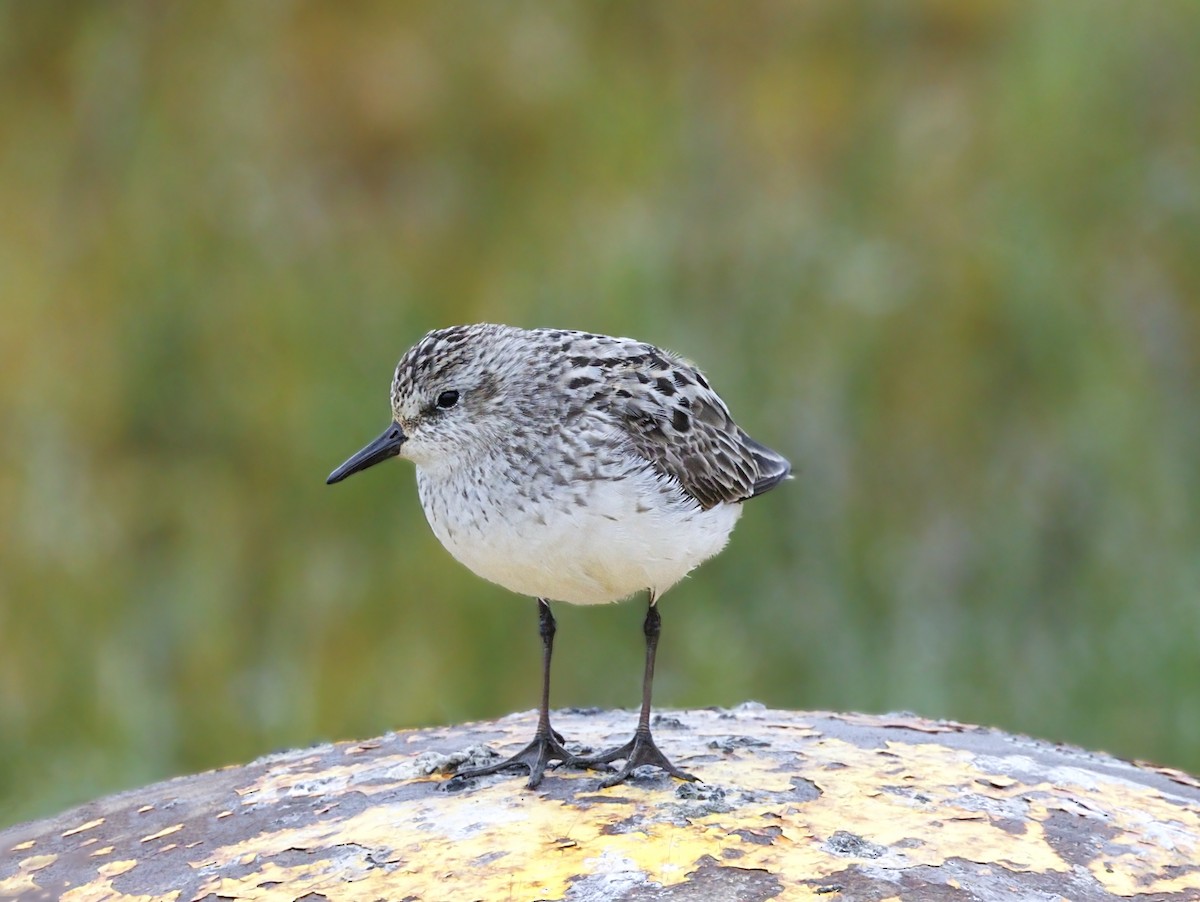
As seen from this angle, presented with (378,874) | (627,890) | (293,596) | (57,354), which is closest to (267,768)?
(378,874)

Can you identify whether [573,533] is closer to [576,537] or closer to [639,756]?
[576,537]

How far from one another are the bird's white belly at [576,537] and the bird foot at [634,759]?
0.39m

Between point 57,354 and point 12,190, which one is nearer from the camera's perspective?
point 57,354

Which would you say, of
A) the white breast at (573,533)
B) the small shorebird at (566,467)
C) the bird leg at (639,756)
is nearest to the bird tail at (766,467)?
the small shorebird at (566,467)

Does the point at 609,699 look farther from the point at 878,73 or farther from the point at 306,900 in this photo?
the point at 878,73

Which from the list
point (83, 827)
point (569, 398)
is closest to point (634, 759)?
point (569, 398)

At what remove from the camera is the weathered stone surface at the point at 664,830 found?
2984mm

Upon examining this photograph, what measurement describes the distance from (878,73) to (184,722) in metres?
5.73

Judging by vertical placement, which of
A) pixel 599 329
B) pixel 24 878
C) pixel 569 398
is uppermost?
pixel 599 329

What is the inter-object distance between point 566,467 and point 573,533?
0.20 m

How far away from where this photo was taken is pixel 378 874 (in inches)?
120

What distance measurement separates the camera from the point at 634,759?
12.1 ft

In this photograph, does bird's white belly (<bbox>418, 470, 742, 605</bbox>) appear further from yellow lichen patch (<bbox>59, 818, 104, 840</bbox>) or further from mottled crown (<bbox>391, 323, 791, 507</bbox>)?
yellow lichen patch (<bbox>59, 818, 104, 840</bbox>)

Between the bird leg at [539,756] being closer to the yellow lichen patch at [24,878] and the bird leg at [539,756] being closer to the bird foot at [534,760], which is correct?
the bird foot at [534,760]
